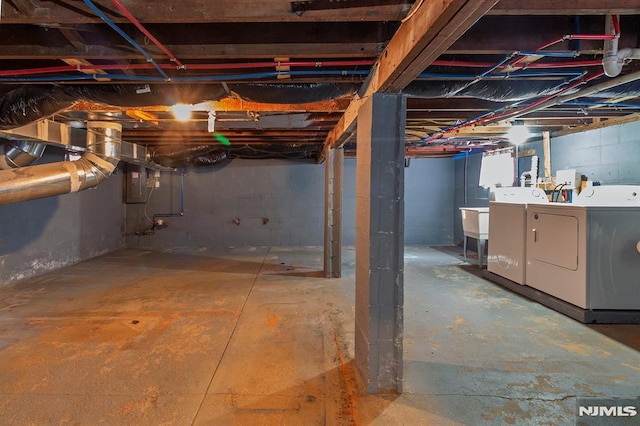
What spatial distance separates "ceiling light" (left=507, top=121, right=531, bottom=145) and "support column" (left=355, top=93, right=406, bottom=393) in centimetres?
248

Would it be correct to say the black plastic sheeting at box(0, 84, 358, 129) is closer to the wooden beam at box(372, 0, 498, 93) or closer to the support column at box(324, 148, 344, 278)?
the wooden beam at box(372, 0, 498, 93)

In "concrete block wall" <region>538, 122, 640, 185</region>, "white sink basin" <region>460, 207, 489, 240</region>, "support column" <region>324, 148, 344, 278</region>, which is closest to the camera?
"concrete block wall" <region>538, 122, 640, 185</region>

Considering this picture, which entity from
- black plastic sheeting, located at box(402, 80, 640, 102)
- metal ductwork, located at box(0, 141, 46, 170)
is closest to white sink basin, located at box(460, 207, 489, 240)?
black plastic sheeting, located at box(402, 80, 640, 102)

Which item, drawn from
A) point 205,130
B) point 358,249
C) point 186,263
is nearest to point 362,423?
point 358,249

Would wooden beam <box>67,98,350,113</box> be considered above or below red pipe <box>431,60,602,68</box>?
above

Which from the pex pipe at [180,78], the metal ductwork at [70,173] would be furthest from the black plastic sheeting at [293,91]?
the metal ductwork at [70,173]

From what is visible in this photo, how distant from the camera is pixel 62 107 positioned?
6.72 feet

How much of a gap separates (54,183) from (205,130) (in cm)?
155

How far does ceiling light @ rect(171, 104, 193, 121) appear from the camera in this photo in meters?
2.52

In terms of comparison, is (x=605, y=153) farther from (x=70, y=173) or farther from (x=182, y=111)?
(x=70, y=173)

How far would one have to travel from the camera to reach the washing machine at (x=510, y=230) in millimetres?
3318

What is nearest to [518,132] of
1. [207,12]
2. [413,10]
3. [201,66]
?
[413,10]

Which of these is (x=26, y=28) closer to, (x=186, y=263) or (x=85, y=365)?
(x=85, y=365)

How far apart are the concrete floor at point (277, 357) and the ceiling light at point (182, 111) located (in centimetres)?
175
